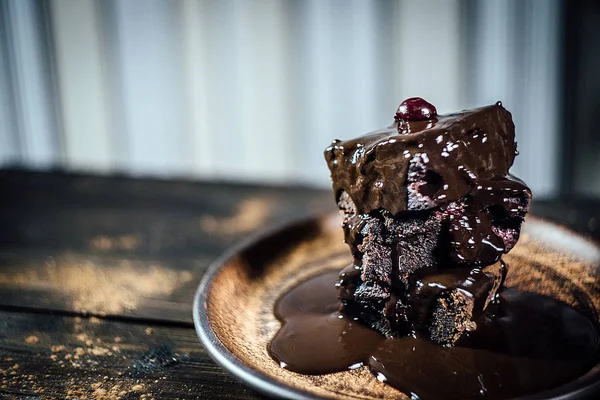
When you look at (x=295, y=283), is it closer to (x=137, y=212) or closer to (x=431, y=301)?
(x=431, y=301)

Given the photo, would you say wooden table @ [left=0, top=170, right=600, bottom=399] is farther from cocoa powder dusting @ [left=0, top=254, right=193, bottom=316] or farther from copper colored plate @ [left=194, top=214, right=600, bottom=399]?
copper colored plate @ [left=194, top=214, right=600, bottom=399]

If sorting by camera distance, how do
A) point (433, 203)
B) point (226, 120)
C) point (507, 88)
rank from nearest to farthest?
point (433, 203) < point (507, 88) < point (226, 120)

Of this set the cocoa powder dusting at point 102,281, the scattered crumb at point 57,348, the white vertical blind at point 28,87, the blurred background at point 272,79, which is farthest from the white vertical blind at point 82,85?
the scattered crumb at point 57,348

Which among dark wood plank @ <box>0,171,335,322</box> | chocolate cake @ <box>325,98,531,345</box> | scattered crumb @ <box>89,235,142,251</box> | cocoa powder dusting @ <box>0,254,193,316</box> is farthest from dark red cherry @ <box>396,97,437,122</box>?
scattered crumb @ <box>89,235,142,251</box>

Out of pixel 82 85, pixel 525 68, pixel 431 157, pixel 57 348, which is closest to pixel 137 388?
pixel 57 348

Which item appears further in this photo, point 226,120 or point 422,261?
point 226,120

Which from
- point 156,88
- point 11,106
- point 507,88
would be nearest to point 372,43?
point 507,88

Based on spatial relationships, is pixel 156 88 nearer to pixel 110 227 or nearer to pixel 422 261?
pixel 110 227
